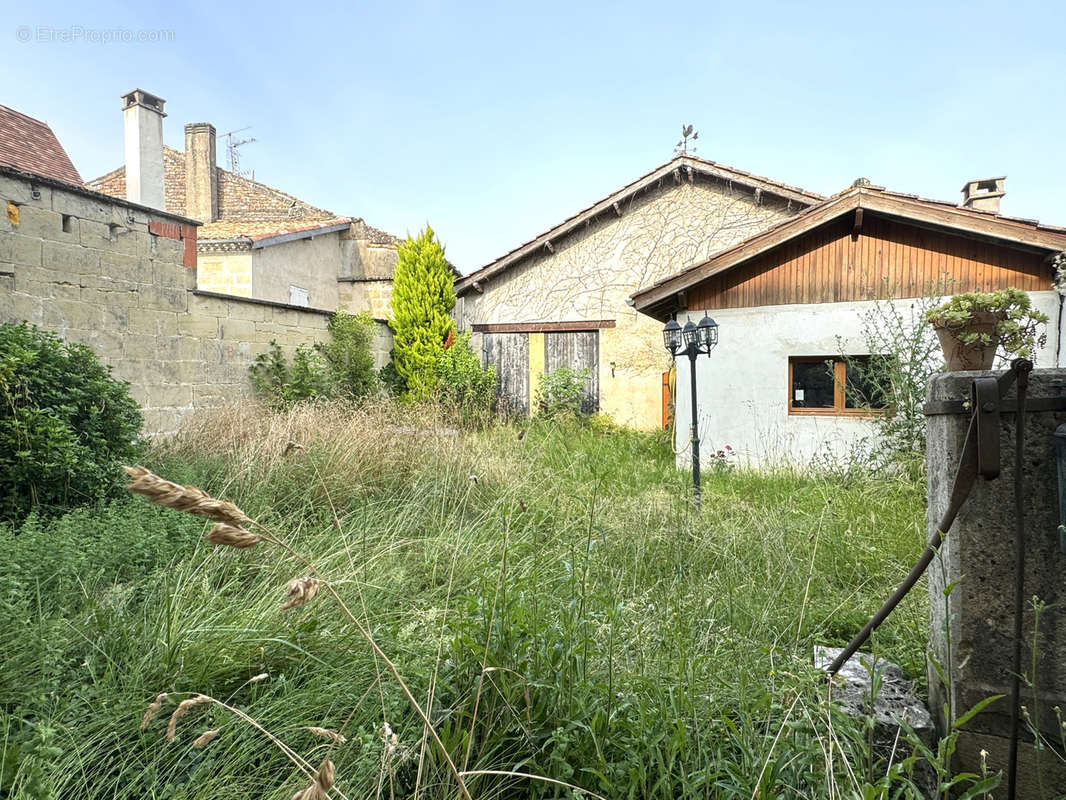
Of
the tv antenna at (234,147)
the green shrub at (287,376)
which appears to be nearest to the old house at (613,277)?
the green shrub at (287,376)

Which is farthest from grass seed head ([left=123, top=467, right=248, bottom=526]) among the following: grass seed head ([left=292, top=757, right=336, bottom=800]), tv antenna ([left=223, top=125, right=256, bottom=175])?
tv antenna ([left=223, top=125, right=256, bottom=175])

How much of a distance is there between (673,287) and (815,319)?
1.84 m

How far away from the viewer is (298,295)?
13.8 meters

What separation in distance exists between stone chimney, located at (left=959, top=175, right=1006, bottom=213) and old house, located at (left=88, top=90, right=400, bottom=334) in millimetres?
11950

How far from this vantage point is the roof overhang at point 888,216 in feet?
19.0

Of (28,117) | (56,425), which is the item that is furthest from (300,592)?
(28,117)

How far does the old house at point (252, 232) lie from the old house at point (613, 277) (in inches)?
124

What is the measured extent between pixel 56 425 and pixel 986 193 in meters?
13.4

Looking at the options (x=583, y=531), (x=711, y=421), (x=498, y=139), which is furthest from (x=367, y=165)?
(x=583, y=531)

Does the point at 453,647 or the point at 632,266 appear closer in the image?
the point at 453,647

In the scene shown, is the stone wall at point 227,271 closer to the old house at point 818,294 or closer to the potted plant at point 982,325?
the old house at point 818,294

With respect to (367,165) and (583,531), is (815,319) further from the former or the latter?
(367,165)

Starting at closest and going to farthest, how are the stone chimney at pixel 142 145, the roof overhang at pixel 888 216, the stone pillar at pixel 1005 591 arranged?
the stone pillar at pixel 1005 591
the roof overhang at pixel 888 216
the stone chimney at pixel 142 145

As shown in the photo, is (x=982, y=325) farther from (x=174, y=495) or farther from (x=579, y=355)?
(x=579, y=355)
